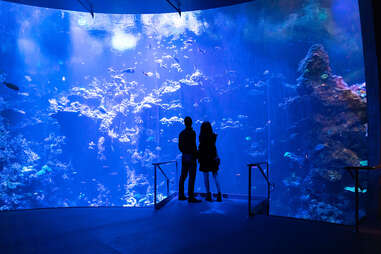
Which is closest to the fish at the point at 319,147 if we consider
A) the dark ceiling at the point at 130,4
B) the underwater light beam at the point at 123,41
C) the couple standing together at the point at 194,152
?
the dark ceiling at the point at 130,4

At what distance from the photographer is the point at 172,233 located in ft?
10.6

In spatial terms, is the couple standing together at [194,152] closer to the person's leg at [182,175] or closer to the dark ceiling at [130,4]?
the person's leg at [182,175]

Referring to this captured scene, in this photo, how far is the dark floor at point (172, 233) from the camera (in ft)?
8.87

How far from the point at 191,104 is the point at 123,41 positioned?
1891 centimetres

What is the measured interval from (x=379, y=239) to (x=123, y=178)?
27201 mm

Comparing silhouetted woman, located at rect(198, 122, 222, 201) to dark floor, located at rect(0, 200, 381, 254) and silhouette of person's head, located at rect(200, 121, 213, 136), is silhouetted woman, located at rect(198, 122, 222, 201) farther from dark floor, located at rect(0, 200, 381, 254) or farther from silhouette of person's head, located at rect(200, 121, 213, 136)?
dark floor, located at rect(0, 200, 381, 254)

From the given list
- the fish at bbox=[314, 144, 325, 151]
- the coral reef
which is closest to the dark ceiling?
the coral reef

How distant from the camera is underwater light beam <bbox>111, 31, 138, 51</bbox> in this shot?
37688 millimetres

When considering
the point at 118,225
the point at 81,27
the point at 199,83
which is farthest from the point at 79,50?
the point at 118,225

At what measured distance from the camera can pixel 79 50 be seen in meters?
38.9

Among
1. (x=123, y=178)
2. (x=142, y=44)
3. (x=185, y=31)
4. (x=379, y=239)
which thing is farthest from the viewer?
(x=142, y=44)

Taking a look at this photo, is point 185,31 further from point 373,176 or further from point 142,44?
point 373,176

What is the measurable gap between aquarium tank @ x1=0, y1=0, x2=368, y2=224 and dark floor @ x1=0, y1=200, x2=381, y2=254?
1459 centimetres

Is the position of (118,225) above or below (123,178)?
above
